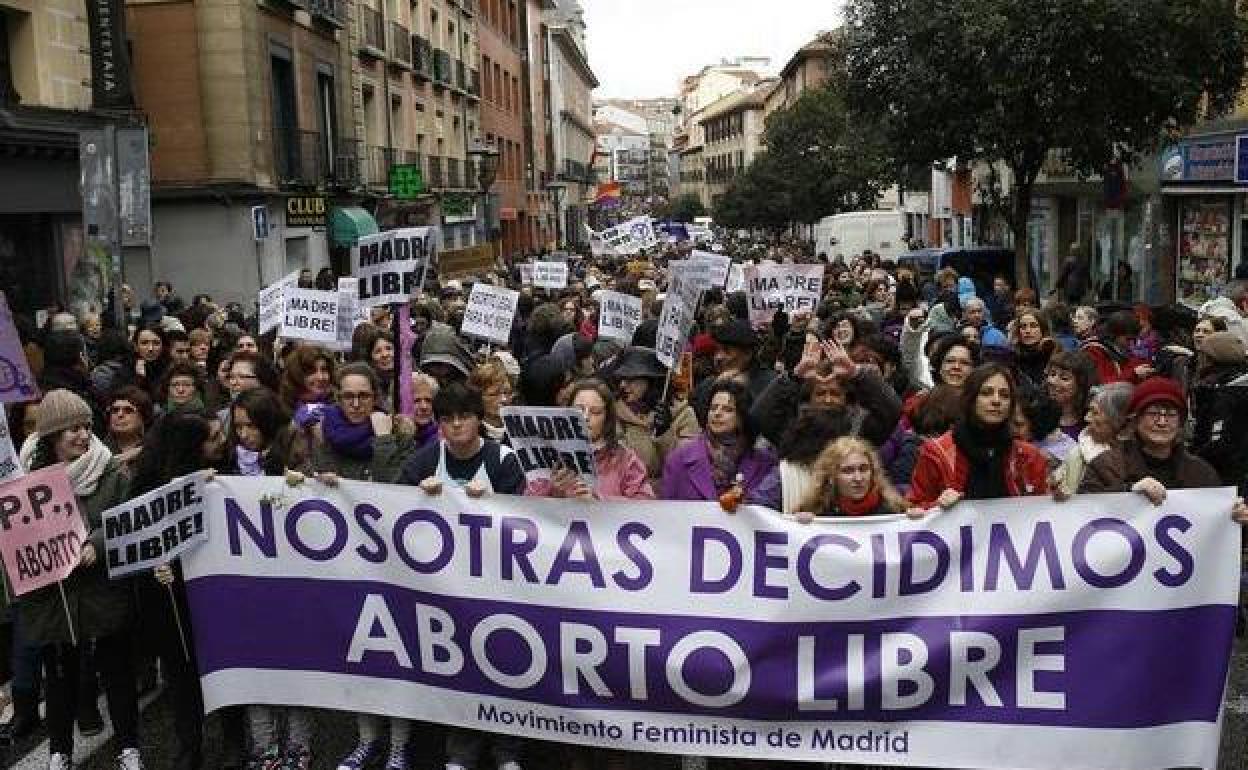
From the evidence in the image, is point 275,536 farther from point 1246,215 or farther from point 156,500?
point 1246,215

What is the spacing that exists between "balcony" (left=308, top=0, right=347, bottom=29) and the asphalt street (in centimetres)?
2133

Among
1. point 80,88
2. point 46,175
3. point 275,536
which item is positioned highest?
point 80,88

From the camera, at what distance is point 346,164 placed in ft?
91.2

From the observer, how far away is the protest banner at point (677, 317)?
8.19m

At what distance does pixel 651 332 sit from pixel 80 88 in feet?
34.1

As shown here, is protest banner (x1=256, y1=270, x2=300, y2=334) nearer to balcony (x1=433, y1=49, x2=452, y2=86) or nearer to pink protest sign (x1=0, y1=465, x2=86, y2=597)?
pink protest sign (x1=0, y1=465, x2=86, y2=597)

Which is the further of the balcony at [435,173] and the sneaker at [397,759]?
the balcony at [435,173]

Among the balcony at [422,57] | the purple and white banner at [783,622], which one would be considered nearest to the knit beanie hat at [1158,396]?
the purple and white banner at [783,622]

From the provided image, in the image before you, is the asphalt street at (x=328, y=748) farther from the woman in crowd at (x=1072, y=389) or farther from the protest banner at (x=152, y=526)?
the woman in crowd at (x=1072, y=389)

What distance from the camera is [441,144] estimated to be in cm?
3947

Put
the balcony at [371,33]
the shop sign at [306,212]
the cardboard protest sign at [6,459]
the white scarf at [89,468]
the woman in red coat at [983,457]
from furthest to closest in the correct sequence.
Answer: the balcony at [371,33] → the shop sign at [306,212] → the cardboard protest sign at [6,459] → the white scarf at [89,468] → the woman in red coat at [983,457]

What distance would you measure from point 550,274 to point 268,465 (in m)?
12.1

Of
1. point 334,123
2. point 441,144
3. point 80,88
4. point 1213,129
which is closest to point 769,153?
point 441,144

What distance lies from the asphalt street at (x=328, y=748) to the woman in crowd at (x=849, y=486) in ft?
4.66
